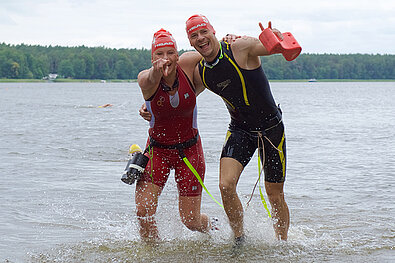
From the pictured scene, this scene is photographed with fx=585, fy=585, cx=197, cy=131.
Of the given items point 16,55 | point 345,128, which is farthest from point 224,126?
point 16,55

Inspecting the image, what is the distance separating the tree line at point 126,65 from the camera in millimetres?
139212

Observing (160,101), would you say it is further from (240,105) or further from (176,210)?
(176,210)

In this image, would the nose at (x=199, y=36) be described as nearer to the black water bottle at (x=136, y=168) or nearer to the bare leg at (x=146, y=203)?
the black water bottle at (x=136, y=168)

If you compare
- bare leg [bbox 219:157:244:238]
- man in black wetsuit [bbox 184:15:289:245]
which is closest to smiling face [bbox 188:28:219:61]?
man in black wetsuit [bbox 184:15:289:245]

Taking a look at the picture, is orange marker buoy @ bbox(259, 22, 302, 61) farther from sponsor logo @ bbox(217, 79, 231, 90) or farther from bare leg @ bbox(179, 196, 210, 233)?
bare leg @ bbox(179, 196, 210, 233)

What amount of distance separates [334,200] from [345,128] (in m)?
14.4

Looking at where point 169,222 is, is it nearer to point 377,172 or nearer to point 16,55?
A: point 377,172

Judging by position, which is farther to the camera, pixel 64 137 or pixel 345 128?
pixel 345 128

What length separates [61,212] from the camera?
27.7 ft

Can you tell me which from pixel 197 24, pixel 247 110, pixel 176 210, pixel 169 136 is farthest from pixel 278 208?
pixel 197 24

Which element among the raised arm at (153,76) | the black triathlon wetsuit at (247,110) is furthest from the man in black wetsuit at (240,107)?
the raised arm at (153,76)

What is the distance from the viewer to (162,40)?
18.7 ft

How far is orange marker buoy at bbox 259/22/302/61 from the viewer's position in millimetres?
5395

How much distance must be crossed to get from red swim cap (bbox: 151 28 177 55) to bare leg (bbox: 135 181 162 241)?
1.40 metres
